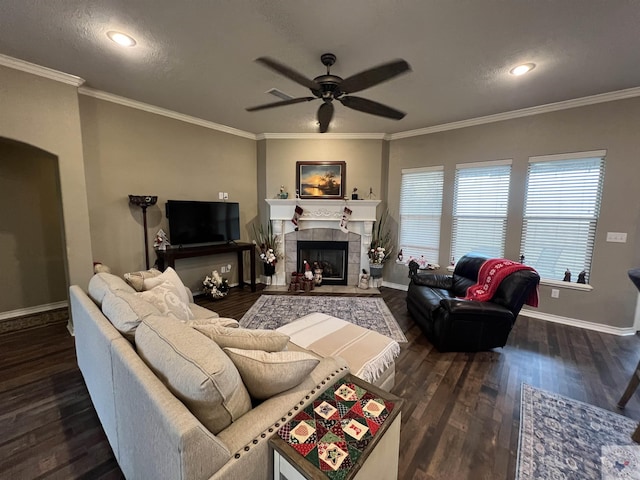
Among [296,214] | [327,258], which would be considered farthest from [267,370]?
[327,258]

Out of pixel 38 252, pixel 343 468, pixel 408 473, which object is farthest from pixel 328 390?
pixel 38 252

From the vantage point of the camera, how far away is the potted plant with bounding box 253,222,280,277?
4.85 metres

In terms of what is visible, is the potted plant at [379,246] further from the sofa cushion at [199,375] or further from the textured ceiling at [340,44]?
the sofa cushion at [199,375]

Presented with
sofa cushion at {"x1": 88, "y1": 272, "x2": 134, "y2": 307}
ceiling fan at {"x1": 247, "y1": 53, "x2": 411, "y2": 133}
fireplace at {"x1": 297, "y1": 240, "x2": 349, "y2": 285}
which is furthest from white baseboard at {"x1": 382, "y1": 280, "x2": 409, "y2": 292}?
sofa cushion at {"x1": 88, "y1": 272, "x2": 134, "y2": 307}

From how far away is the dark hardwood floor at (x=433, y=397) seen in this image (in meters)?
1.58

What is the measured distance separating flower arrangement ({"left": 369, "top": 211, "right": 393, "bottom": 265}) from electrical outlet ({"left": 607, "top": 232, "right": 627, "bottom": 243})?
288cm

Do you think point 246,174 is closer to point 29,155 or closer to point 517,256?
point 29,155

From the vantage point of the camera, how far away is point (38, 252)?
3.64 meters

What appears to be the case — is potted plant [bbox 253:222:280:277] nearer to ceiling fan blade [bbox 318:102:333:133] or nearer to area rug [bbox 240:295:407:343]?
area rug [bbox 240:295:407:343]

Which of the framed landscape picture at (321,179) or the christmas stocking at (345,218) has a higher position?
the framed landscape picture at (321,179)

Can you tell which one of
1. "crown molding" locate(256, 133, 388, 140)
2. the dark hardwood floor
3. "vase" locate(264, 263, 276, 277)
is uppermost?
"crown molding" locate(256, 133, 388, 140)

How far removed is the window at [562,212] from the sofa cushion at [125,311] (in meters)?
4.63

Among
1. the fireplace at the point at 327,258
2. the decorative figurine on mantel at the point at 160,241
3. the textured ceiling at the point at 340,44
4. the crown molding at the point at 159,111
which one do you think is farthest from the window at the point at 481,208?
the decorative figurine on mantel at the point at 160,241

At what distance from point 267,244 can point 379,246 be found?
6.89 feet
